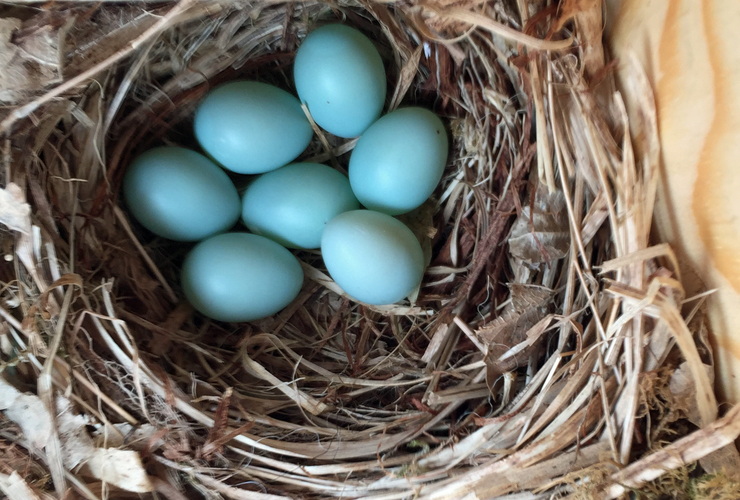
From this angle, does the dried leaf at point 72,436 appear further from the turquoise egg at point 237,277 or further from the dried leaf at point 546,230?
the dried leaf at point 546,230

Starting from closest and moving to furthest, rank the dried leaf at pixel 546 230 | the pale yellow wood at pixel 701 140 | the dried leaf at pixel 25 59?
the pale yellow wood at pixel 701 140 < the dried leaf at pixel 25 59 < the dried leaf at pixel 546 230

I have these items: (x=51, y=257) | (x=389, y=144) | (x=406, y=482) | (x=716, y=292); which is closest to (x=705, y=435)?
(x=716, y=292)

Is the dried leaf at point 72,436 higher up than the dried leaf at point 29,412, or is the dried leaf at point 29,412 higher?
the dried leaf at point 29,412

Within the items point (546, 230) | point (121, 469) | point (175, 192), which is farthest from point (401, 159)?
point (121, 469)

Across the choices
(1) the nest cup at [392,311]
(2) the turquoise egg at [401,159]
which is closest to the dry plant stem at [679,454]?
(1) the nest cup at [392,311]

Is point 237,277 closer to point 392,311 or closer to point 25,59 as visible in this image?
point 392,311

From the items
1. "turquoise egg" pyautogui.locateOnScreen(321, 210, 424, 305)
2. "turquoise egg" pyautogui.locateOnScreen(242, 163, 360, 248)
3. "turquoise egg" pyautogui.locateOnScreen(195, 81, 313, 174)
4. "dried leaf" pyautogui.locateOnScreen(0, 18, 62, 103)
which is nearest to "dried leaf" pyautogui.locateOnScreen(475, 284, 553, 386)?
"turquoise egg" pyautogui.locateOnScreen(321, 210, 424, 305)
